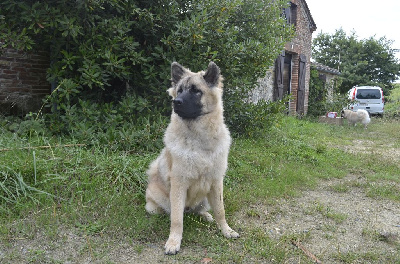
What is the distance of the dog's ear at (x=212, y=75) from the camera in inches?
129

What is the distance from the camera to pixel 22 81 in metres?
7.05

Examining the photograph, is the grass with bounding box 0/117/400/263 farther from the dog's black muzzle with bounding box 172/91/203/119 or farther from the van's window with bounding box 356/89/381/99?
the van's window with bounding box 356/89/381/99

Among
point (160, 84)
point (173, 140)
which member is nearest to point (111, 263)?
point (173, 140)

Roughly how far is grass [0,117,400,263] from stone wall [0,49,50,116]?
1.73 meters

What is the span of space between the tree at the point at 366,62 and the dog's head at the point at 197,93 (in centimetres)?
2539

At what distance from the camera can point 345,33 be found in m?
29.2

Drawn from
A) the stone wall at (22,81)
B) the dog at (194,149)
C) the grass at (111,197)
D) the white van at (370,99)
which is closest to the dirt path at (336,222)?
the grass at (111,197)

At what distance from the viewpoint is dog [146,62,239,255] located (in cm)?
319

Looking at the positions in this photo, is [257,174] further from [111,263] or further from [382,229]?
[111,263]

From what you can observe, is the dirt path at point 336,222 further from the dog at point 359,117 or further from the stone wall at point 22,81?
the dog at point 359,117

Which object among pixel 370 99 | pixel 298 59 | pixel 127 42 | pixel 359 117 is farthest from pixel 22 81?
pixel 370 99

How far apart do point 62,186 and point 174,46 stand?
2913 millimetres

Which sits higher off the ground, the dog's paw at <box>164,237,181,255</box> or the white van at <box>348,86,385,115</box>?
the white van at <box>348,86,385,115</box>

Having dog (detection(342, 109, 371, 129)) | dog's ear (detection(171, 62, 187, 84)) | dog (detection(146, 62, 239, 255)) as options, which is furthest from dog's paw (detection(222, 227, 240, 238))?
dog (detection(342, 109, 371, 129))
